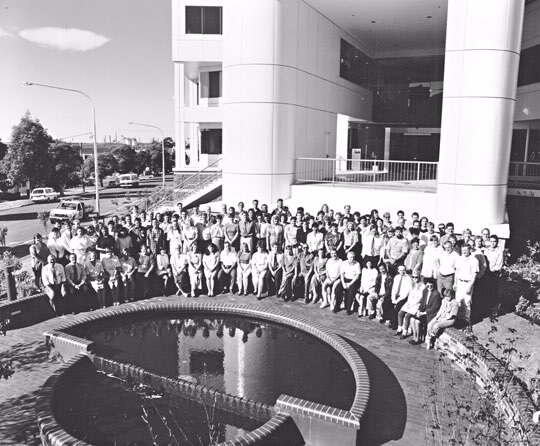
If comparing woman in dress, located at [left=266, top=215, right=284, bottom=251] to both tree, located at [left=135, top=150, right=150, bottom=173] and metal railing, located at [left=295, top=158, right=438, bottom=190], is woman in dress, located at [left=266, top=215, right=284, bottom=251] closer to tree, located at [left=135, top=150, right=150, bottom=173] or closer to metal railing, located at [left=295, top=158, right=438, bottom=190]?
metal railing, located at [left=295, top=158, right=438, bottom=190]

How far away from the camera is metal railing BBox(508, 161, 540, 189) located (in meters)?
18.3

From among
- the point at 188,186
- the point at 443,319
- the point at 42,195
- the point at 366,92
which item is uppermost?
the point at 366,92

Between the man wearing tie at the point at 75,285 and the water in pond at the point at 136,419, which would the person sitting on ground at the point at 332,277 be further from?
the man wearing tie at the point at 75,285

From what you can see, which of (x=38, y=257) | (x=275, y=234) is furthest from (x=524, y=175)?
(x=38, y=257)

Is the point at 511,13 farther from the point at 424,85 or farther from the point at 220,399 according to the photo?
the point at 424,85

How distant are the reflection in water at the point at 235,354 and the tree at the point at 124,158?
7861 centimetres

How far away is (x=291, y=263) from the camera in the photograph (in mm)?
12750

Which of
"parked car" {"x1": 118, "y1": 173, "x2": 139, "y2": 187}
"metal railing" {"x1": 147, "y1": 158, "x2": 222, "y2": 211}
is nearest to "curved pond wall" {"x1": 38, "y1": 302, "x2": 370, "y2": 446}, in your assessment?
"metal railing" {"x1": 147, "y1": 158, "x2": 222, "y2": 211}

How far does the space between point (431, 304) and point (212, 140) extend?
85.7 ft

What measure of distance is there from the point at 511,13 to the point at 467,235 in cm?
771

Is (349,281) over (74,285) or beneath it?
over

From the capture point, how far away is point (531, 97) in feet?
74.6

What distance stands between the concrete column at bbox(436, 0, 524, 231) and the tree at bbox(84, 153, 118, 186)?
6318 centimetres

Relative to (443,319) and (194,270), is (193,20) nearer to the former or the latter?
(194,270)
